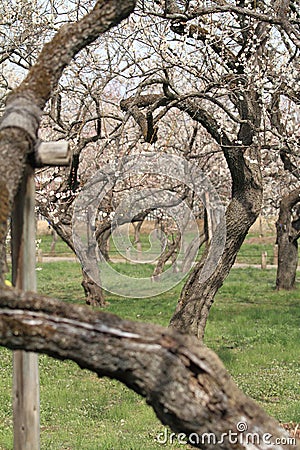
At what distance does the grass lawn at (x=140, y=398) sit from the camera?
18.4 ft

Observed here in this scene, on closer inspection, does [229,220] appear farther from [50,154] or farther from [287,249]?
[287,249]

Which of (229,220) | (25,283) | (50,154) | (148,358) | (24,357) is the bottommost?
(24,357)

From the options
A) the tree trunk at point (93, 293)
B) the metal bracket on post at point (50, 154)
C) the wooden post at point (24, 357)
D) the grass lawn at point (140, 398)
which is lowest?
the grass lawn at point (140, 398)

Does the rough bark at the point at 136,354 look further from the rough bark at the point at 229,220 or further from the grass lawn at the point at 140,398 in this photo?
the rough bark at the point at 229,220

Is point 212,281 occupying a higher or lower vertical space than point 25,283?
lower

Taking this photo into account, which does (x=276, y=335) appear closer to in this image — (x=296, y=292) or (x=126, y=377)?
(x=296, y=292)

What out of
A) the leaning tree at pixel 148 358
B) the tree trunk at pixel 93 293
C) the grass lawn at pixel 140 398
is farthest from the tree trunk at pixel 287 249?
the leaning tree at pixel 148 358

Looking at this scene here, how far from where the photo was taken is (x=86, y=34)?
9.82ft

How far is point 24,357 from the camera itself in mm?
3166

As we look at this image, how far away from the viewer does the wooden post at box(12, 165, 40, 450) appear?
10.3 feet

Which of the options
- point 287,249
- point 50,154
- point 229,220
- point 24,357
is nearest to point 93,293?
point 287,249

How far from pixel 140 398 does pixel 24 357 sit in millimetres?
4131

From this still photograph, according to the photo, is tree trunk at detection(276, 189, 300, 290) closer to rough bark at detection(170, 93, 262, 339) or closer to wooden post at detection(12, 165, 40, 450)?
rough bark at detection(170, 93, 262, 339)

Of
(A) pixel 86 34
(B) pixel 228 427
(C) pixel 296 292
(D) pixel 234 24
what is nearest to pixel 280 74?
(D) pixel 234 24
